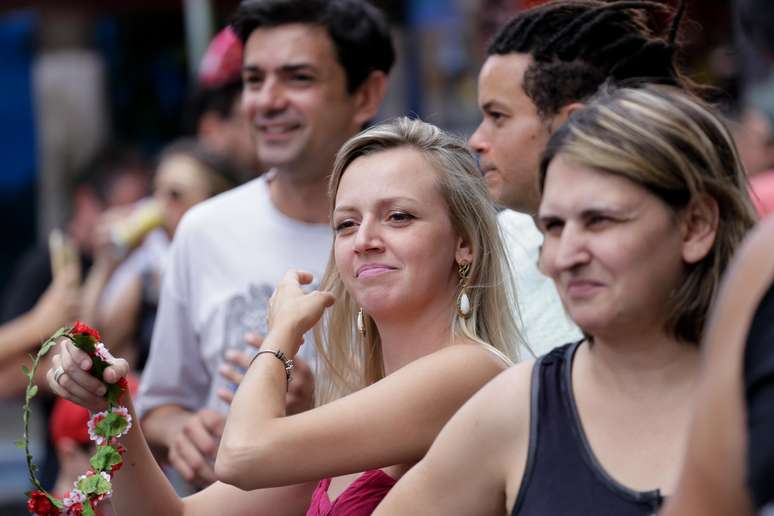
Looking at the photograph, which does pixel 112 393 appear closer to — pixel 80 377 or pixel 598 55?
pixel 80 377

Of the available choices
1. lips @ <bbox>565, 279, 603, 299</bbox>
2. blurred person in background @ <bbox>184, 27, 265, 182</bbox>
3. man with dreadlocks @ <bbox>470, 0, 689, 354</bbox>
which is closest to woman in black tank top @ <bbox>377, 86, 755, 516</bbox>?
lips @ <bbox>565, 279, 603, 299</bbox>

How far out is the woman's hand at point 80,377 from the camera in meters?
2.85

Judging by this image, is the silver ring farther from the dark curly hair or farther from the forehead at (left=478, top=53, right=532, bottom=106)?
the dark curly hair

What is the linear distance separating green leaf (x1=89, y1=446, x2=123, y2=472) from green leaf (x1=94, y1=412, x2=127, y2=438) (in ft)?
0.11

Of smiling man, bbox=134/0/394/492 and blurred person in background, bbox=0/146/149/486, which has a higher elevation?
smiling man, bbox=134/0/394/492

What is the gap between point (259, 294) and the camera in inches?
160

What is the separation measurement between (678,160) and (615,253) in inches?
7.0

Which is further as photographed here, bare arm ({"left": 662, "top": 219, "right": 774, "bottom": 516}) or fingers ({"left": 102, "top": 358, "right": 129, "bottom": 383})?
fingers ({"left": 102, "top": 358, "right": 129, "bottom": 383})

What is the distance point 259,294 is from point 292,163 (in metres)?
0.41

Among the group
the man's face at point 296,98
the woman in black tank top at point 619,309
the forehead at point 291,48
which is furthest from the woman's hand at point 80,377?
the forehead at point 291,48

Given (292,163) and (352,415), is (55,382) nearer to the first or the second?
(352,415)

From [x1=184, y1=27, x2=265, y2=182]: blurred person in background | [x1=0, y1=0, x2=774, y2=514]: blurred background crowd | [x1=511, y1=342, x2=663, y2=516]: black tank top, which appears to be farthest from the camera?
[x1=184, y1=27, x2=265, y2=182]: blurred person in background

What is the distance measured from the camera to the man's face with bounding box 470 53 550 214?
3.44m

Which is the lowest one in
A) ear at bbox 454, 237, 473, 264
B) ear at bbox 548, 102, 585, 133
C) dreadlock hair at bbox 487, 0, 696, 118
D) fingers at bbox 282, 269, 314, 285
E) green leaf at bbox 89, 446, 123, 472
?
green leaf at bbox 89, 446, 123, 472
